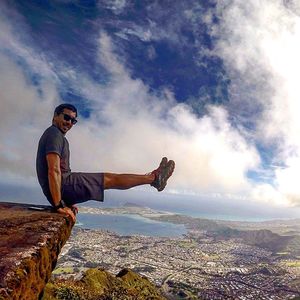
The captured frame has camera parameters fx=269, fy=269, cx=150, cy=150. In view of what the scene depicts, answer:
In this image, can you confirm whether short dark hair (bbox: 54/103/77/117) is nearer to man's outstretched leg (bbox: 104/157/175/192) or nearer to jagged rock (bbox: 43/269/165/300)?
man's outstretched leg (bbox: 104/157/175/192)

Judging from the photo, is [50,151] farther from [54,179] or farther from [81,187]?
[81,187]

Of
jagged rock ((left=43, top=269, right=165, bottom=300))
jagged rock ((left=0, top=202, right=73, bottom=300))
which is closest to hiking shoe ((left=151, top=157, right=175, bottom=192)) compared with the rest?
jagged rock ((left=0, top=202, right=73, bottom=300))

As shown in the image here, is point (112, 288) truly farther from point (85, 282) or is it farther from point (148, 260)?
point (148, 260)

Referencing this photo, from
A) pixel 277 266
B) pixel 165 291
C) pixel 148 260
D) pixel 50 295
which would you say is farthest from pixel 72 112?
pixel 277 266

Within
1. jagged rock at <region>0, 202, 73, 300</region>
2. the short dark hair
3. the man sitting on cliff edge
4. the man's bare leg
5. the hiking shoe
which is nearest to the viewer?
jagged rock at <region>0, 202, 73, 300</region>

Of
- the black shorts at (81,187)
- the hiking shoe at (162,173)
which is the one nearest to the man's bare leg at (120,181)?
the black shorts at (81,187)
